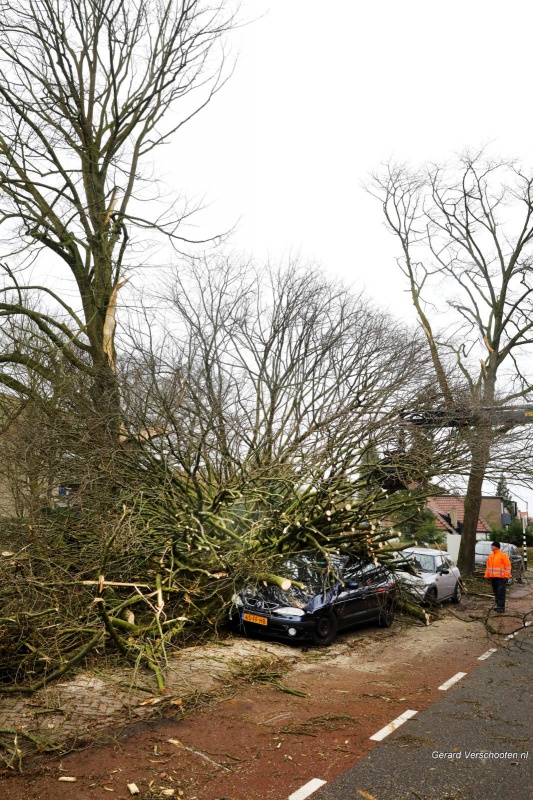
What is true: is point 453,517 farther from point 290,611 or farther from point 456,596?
point 290,611

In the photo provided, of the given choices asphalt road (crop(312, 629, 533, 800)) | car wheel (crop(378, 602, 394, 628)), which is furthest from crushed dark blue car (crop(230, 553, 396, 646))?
asphalt road (crop(312, 629, 533, 800))

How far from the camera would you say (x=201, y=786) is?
524cm

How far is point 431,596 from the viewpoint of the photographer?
579 inches

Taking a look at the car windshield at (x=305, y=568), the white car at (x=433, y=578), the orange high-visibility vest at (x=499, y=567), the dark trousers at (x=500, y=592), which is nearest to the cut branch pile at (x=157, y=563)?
the car windshield at (x=305, y=568)

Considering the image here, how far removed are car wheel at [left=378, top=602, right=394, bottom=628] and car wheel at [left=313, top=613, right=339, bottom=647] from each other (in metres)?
1.73

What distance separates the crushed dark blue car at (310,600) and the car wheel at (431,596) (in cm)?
295

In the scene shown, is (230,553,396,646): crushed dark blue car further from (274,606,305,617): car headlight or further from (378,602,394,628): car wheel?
(378,602,394,628): car wheel

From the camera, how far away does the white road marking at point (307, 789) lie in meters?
5.06

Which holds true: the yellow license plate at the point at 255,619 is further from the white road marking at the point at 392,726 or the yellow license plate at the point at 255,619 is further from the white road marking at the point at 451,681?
the white road marking at the point at 392,726

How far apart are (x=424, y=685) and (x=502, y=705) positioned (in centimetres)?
117

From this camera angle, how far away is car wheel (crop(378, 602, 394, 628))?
1271cm

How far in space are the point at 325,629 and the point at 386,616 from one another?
220 cm

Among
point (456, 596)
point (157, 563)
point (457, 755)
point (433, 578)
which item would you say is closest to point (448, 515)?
point (456, 596)

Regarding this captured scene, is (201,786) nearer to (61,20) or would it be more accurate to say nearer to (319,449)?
(319,449)
